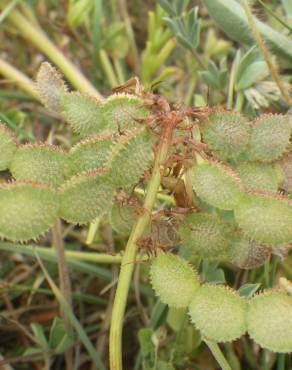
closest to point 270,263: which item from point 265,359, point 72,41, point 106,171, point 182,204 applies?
point 265,359

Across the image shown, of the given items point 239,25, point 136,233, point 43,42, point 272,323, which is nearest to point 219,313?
point 272,323

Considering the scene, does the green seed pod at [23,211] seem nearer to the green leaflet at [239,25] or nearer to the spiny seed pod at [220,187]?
the spiny seed pod at [220,187]

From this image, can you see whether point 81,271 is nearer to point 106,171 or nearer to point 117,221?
point 117,221

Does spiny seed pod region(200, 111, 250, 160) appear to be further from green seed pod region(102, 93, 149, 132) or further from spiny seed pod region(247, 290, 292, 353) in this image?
spiny seed pod region(247, 290, 292, 353)

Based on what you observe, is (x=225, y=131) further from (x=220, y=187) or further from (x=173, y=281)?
(x=173, y=281)

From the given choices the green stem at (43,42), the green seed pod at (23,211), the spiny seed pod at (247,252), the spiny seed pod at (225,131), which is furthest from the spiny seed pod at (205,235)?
the green stem at (43,42)
